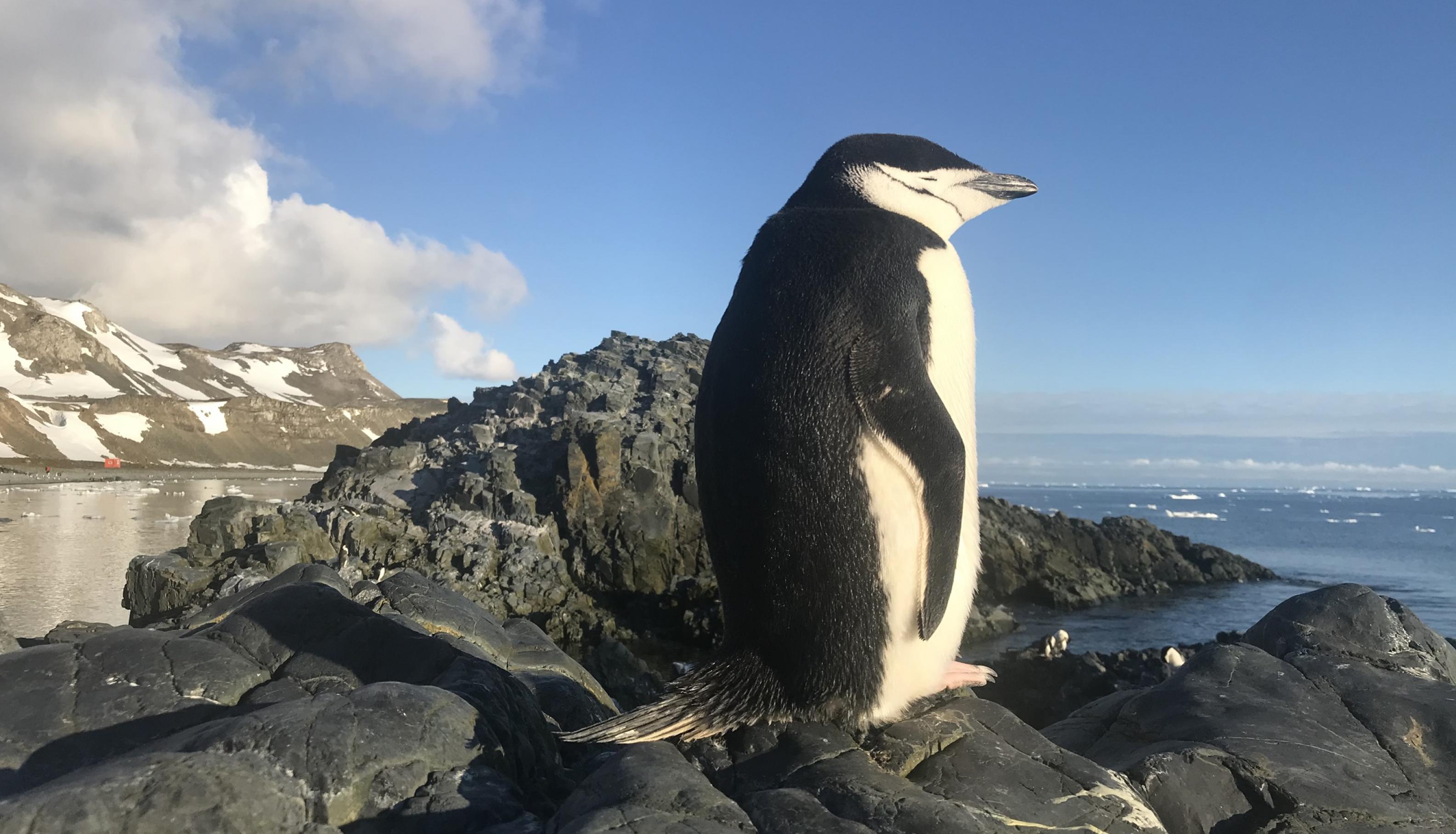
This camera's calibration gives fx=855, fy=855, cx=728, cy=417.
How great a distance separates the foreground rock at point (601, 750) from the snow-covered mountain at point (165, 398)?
79.9m

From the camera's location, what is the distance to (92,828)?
1.77 m

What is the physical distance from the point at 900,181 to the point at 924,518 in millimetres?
1167

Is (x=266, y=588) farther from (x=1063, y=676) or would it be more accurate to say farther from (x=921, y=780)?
(x=1063, y=676)

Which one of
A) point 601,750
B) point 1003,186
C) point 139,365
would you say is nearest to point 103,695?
point 601,750

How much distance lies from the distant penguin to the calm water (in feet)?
25.4

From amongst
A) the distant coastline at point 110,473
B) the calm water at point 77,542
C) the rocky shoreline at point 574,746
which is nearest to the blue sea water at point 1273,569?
the rocky shoreline at point 574,746

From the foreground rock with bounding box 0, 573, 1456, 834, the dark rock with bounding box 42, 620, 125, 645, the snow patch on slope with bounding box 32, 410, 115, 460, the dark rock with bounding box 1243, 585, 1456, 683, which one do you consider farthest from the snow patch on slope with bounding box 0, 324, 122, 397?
the dark rock with bounding box 1243, 585, 1456, 683

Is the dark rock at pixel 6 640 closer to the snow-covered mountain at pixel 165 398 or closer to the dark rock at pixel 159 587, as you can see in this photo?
the dark rock at pixel 159 587

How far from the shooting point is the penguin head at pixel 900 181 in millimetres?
2922

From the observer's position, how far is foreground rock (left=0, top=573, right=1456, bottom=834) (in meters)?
2.06

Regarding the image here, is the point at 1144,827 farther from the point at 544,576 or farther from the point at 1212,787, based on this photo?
the point at 544,576

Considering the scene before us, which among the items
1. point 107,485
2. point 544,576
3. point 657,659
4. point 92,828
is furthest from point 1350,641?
point 107,485

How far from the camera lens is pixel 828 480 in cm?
248

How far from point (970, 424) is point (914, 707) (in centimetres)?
97
